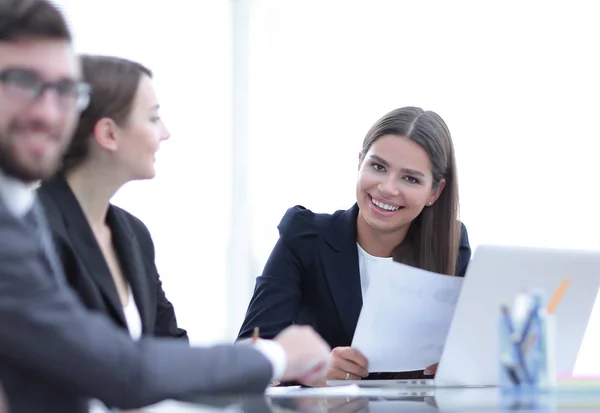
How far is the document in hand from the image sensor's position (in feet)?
5.99

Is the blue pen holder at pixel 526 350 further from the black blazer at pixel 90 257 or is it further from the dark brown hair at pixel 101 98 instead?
the dark brown hair at pixel 101 98

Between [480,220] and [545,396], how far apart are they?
250cm

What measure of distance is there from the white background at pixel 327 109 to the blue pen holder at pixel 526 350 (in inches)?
94.7

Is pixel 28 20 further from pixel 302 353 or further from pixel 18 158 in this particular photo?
pixel 302 353

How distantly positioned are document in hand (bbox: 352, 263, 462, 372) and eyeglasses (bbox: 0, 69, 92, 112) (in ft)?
3.04

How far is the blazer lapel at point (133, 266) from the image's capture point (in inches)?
68.9

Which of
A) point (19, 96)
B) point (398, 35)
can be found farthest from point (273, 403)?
point (398, 35)

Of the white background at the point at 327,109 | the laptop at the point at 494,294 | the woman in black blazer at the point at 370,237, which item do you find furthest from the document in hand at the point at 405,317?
the white background at the point at 327,109

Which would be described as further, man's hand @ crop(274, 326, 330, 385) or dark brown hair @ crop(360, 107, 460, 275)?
dark brown hair @ crop(360, 107, 460, 275)

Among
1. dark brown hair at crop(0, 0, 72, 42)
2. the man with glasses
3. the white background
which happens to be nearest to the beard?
the man with glasses

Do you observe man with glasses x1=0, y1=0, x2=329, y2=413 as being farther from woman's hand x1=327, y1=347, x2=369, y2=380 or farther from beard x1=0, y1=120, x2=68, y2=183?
woman's hand x1=327, y1=347, x2=369, y2=380

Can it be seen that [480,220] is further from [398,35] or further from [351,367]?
[351,367]

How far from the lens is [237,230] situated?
13.9 ft

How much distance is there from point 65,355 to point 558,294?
114 cm
